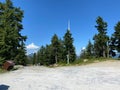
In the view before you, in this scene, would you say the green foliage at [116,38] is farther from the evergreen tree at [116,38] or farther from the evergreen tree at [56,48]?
the evergreen tree at [56,48]

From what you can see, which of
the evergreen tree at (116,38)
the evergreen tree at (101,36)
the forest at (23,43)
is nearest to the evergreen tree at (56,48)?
the forest at (23,43)

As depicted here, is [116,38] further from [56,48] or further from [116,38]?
[56,48]

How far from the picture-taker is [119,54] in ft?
185

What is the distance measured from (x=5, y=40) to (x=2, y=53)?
5.68 feet

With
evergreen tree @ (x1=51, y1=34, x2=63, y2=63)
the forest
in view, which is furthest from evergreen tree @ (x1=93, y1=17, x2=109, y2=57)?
evergreen tree @ (x1=51, y1=34, x2=63, y2=63)

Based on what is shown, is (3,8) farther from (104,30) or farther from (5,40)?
(104,30)

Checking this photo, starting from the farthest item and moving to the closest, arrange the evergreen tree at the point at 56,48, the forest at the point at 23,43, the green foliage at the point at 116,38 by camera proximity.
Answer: the evergreen tree at the point at 56,48, the green foliage at the point at 116,38, the forest at the point at 23,43

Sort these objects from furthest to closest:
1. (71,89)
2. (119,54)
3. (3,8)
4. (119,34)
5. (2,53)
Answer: (119,54)
(119,34)
(3,8)
(2,53)
(71,89)

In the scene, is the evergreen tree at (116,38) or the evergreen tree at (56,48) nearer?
the evergreen tree at (116,38)

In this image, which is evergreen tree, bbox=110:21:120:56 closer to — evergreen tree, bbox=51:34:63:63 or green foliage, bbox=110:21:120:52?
green foliage, bbox=110:21:120:52

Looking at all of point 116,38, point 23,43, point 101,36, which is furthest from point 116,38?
point 23,43

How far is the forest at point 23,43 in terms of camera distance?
29594 millimetres

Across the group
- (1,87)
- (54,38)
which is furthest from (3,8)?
(54,38)

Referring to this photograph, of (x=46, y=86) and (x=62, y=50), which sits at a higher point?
(x=62, y=50)
